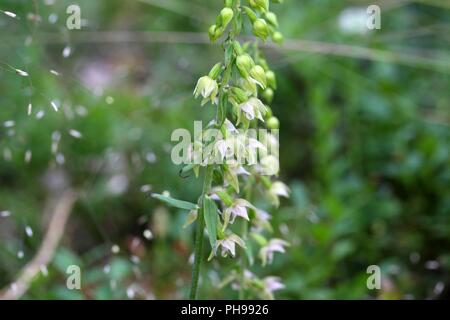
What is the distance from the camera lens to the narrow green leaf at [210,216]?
6.84 ft

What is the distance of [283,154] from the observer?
420cm

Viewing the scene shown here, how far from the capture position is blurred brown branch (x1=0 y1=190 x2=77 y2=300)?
2.88 meters

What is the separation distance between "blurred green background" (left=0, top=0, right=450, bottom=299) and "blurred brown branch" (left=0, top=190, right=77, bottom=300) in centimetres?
6

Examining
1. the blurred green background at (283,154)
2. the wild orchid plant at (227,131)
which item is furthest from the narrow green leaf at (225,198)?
the blurred green background at (283,154)

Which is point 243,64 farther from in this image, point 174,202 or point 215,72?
point 174,202

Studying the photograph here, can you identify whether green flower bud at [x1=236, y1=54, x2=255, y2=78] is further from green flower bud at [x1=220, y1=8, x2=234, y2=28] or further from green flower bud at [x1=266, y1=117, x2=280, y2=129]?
green flower bud at [x1=266, y1=117, x2=280, y2=129]

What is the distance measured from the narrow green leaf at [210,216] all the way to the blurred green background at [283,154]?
86 cm

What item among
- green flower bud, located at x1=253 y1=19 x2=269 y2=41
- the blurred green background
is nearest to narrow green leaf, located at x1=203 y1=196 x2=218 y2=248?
green flower bud, located at x1=253 y1=19 x2=269 y2=41

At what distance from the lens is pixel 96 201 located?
12.4ft

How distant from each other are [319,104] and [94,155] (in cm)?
141

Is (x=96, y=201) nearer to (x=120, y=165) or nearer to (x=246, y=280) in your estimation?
(x=120, y=165)

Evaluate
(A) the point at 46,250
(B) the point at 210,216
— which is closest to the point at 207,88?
(B) the point at 210,216

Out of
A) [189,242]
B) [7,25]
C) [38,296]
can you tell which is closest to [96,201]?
[189,242]

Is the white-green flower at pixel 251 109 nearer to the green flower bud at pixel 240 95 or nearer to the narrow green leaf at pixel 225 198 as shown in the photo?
the green flower bud at pixel 240 95
